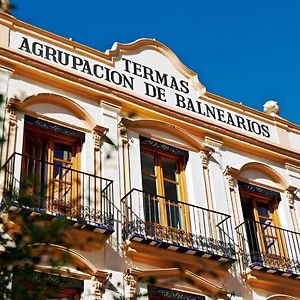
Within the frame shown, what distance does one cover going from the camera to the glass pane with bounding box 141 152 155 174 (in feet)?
47.6

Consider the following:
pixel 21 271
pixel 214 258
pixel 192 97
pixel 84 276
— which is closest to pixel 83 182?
pixel 84 276

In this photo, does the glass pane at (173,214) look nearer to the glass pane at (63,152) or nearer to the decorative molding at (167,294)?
the decorative molding at (167,294)

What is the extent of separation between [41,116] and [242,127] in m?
5.32

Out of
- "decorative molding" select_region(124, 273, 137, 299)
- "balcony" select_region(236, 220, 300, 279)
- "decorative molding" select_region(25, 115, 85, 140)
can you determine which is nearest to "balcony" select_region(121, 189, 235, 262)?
"balcony" select_region(236, 220, 300, 279)

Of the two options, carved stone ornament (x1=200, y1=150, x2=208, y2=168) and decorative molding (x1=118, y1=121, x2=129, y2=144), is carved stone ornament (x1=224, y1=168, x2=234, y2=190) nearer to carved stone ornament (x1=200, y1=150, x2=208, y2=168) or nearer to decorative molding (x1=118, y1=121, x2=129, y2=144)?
carved stone ornament (x1=200, y1=150, x2=208, y2=168)

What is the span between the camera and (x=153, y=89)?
15.5 meters

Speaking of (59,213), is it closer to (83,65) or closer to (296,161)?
(83,65)

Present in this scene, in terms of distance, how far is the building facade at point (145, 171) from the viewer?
12.4m

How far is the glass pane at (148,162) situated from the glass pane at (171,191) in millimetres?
→ 414

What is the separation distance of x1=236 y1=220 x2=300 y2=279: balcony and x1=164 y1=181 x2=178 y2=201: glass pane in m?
1.46

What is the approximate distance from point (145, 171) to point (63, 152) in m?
1.81

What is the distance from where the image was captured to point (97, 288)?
462 inches

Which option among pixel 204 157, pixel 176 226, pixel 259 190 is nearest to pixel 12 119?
pixel 176 226

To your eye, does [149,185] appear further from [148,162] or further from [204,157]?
[204,157]
